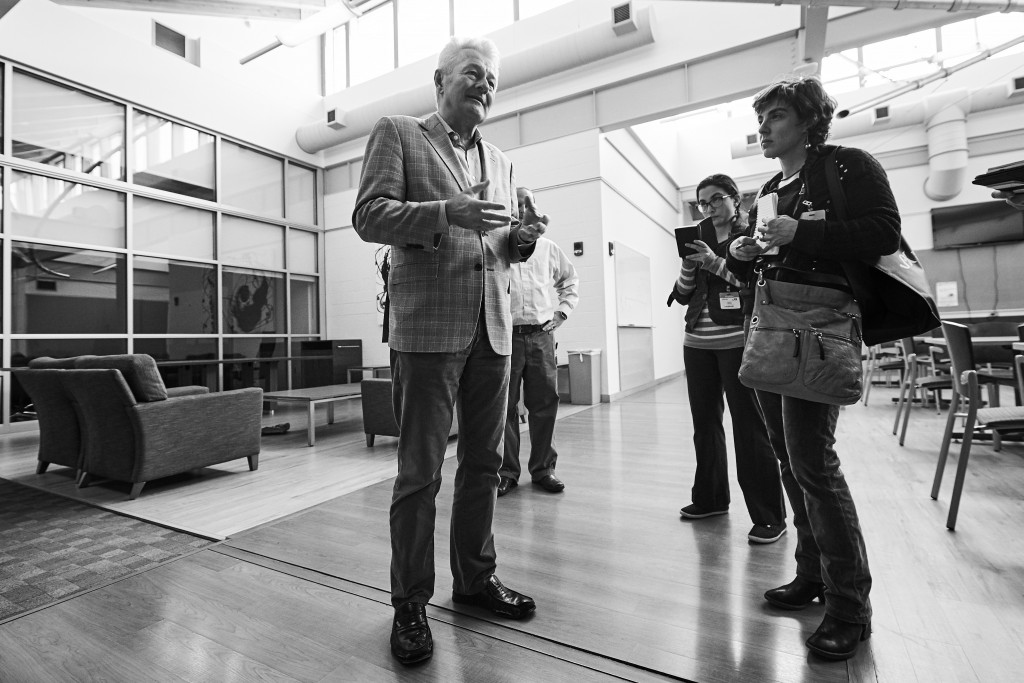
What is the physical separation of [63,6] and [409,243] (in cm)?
713

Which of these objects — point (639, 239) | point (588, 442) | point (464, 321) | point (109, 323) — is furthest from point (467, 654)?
point (639, 239)

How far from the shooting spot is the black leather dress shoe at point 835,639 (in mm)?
1237

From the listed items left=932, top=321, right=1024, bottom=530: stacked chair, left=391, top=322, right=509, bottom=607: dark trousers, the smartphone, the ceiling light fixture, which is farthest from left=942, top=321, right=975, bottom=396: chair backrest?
the ceiling light fixture

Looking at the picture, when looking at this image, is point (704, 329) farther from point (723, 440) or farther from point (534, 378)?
point (534, 378)

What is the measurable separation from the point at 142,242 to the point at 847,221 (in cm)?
744

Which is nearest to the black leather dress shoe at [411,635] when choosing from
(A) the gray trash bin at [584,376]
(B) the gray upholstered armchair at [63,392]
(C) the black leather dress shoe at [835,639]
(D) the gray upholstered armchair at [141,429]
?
(C) the black leather dress shoe at [835,639]

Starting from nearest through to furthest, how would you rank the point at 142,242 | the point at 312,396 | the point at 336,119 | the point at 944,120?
1. the point at 312,396
2. the point at 142,242
3. the point at 944,120
4. the point at 336,119

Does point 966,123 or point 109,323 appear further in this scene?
point 966,123

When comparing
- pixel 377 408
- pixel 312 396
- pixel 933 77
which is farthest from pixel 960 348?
pixel 933 77

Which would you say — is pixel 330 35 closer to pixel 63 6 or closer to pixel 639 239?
pixel 63 6

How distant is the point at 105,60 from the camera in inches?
238

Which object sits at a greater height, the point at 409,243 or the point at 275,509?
the point at 409,243

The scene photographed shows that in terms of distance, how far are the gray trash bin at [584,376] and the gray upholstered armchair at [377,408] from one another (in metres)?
2.52

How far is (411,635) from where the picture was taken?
130cm
